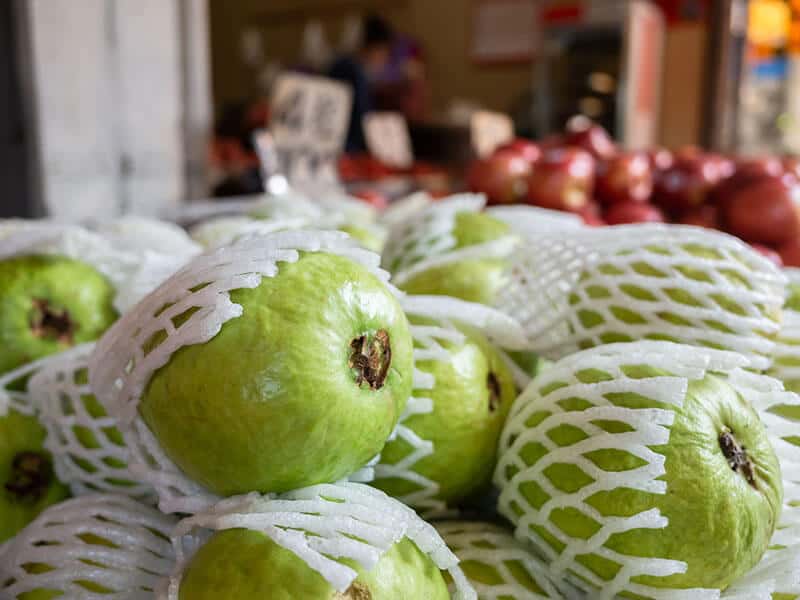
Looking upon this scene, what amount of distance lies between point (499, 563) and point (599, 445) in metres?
0.19

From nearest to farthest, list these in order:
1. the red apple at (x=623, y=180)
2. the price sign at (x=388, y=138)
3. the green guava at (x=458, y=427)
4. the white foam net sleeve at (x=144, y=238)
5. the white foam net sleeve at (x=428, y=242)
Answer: the green guava at (x=458, y=427) → the white foam net sleeve at (x=144, y=238) → the white foam net sleeve at (x=428, y=242) → the red apple at (x=623, y=180) → the price sign at (x=388, y=138)

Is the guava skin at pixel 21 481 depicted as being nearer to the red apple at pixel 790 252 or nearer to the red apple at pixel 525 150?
the red apple at pixel 790 252

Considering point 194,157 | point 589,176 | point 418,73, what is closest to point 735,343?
point 589,176

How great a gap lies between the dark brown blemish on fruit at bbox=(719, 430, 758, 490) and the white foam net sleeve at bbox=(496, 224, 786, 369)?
22cm

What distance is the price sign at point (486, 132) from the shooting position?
175 inches

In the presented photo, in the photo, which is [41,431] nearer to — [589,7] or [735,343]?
[735,343]

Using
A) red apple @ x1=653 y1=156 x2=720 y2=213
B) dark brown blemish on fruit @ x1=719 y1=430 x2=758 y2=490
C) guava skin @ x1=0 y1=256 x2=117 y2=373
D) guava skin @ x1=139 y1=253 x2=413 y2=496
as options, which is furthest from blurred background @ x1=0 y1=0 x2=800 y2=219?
dark brown blemish on fruit @ x1=719 y1=430 x2=758 y2=490

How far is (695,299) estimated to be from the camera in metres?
1.10

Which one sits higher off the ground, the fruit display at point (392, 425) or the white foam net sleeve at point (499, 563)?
the fruit display at point (392, 425)

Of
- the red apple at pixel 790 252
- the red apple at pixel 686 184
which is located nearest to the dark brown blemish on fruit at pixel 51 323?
the red apple at pixel 790 252

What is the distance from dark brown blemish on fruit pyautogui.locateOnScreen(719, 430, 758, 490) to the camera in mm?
860

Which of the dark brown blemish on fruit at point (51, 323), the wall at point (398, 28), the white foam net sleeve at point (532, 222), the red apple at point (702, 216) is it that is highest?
the wall at point (398, 28)

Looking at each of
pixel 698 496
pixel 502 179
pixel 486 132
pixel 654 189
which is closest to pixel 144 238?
pixel 698 496

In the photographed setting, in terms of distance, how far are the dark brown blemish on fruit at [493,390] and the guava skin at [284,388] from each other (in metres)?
0.23
